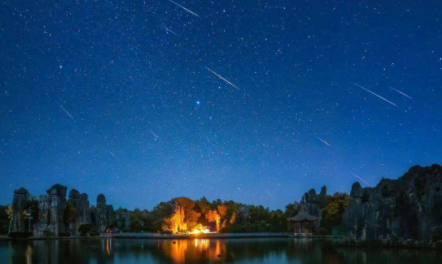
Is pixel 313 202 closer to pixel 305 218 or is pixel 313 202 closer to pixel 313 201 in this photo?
pixel 313 201

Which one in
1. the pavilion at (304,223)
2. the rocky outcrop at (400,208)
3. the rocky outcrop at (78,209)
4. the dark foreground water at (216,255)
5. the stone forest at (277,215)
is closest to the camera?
the dark foreground water at (216,255)

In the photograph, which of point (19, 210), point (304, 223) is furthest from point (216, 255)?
point (19, 210)

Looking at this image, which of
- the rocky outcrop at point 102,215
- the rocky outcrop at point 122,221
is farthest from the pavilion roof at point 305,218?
the rocky outcrop at point 102,215

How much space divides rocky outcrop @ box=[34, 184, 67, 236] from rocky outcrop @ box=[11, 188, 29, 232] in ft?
6.55

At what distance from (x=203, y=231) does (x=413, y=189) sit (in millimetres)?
31500

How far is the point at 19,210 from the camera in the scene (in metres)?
50.5

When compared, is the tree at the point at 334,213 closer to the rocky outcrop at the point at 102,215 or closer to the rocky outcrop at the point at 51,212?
the rocky outcrop at the point at 102,215

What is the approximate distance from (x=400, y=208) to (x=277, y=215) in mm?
31451

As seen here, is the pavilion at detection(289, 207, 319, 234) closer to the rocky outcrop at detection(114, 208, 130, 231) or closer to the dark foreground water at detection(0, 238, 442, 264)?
the dark foreground water at detection(0, 238, 442, 264)

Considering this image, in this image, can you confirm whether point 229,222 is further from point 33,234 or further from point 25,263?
point 25,263

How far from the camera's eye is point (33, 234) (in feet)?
167

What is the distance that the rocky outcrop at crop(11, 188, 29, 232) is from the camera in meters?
50.3

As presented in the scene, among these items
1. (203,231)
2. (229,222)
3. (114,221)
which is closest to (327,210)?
(229,222)

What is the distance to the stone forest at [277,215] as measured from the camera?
1233 inches
